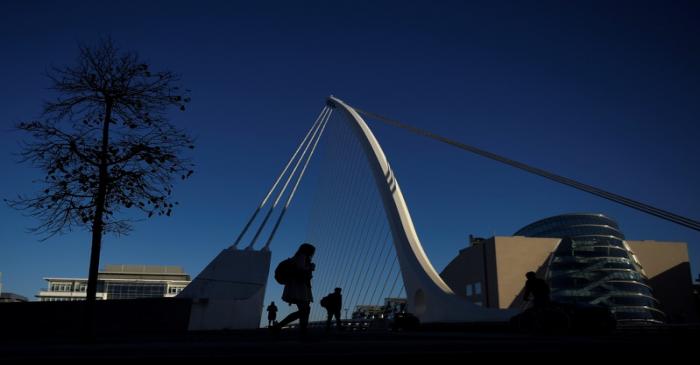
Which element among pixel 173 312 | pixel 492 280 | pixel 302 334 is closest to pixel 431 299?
pixel 173 312

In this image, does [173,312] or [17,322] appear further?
[173,312]

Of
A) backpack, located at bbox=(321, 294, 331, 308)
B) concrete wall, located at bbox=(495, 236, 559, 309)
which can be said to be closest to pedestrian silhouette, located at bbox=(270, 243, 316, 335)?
backpack, located at bbox=(321, 294, 331, 308)

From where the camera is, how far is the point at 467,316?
783 inches

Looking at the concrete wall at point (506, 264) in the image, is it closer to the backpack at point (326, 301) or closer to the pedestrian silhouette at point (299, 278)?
the backpack at point (326, 301)

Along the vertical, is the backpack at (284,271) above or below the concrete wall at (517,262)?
below

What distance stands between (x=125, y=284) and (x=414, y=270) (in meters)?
104

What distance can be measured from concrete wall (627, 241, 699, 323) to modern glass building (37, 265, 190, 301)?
89.9m

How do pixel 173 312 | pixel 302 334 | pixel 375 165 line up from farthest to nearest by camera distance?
pixel 375 165
pixel 173 312
pixel 302 334

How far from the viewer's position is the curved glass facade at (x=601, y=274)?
2425 inches

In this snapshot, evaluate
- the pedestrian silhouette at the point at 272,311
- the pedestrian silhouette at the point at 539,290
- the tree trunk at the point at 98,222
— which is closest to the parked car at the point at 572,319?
the pedestrian silhouette at the point at 539,290

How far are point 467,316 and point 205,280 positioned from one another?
33.9ft

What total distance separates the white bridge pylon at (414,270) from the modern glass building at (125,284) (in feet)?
A: 310

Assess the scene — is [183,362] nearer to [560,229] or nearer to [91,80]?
[91,80]

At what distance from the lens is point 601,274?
6462 centimetres
